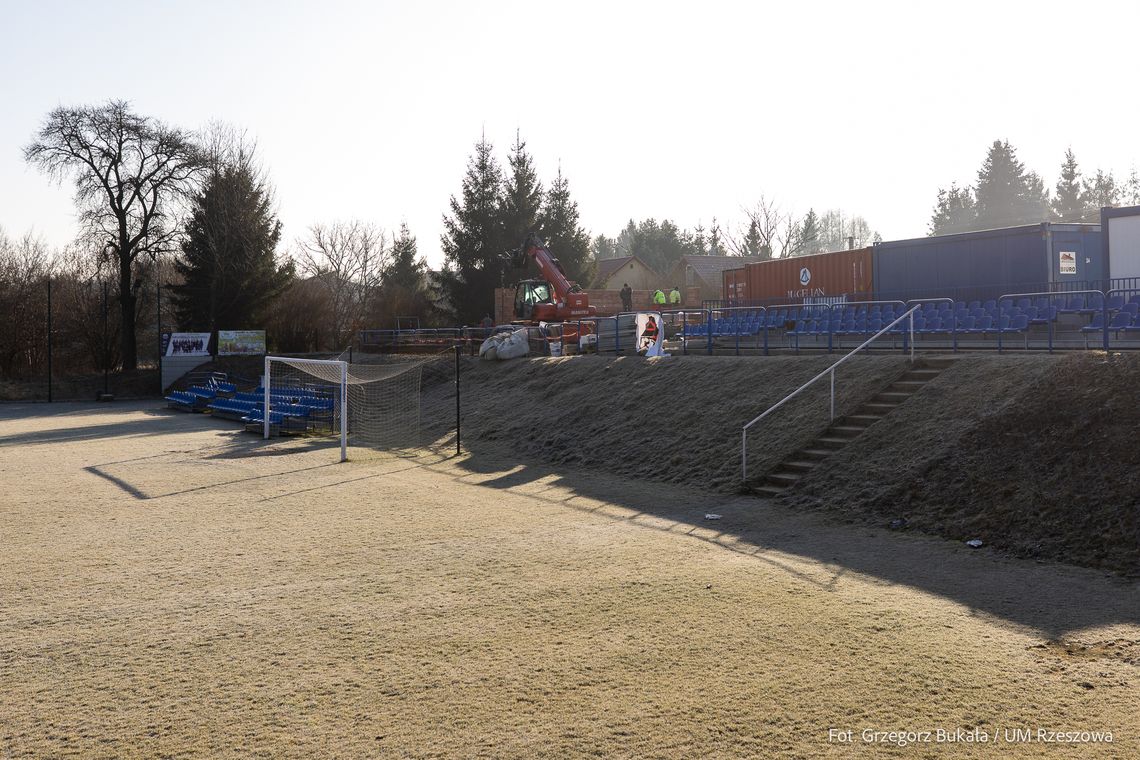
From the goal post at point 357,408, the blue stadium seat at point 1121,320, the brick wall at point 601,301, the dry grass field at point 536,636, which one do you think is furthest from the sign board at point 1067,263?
the brick wall at point 601,301

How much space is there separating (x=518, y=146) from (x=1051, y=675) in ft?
177

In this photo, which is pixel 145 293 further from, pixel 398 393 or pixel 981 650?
pixel 981 650

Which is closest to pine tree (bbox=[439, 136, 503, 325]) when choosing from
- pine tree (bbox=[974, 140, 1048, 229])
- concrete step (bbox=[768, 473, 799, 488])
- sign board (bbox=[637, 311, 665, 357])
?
sign board (bbox=[637, 311, 665, 357])

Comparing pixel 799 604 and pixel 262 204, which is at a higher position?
pixel 262 204

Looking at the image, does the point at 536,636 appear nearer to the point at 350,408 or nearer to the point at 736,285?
the point at 350,408

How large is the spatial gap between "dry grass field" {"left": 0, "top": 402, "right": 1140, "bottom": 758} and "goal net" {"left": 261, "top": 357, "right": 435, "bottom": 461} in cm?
1061

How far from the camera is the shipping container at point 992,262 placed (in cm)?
2248

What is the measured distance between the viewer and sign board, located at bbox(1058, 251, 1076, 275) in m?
22.5

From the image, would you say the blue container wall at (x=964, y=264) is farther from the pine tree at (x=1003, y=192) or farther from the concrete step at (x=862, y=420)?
the pine tree at (x=1003, y=192)

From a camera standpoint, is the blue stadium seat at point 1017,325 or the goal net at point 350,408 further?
the goal net at point 350,408

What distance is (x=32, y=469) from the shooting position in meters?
18.8

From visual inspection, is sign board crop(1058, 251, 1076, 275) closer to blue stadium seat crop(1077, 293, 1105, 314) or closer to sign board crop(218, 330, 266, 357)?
blue stadium seat crop(1077, 293, 1105, 314)

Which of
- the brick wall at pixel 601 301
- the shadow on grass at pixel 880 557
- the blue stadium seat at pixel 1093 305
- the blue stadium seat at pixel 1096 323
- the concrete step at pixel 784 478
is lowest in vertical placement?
the shadow on grass at pixel 880 557

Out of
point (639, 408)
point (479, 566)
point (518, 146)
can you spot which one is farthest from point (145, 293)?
point (479, 566)
